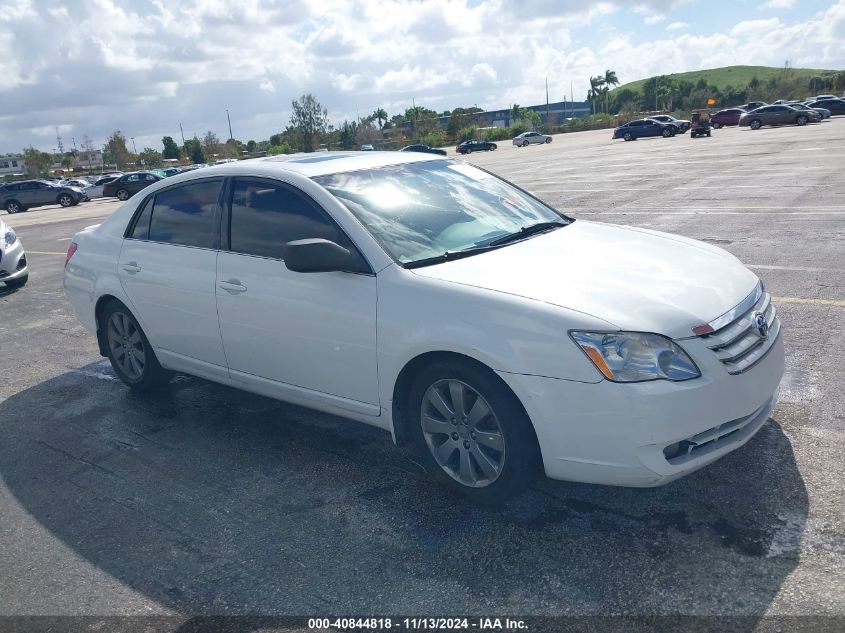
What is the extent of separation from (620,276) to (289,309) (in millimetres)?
1789

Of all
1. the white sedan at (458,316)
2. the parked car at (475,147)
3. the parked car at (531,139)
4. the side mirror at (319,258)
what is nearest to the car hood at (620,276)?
the white sedan at (458,316)

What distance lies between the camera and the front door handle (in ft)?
14.2

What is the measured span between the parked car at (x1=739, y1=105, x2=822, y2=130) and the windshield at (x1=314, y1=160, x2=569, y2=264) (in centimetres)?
4599

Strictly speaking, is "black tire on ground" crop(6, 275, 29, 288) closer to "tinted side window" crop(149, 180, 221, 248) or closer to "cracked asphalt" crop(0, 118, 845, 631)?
"cracked asphalt" crop(0, 118, 845, 631)

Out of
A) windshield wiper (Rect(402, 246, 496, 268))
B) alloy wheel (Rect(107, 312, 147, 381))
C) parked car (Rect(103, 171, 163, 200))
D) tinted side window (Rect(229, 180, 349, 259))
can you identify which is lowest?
parked car (Rect(103, 171, 163, 200))

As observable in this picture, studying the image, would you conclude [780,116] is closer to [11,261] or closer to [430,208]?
[11,261]

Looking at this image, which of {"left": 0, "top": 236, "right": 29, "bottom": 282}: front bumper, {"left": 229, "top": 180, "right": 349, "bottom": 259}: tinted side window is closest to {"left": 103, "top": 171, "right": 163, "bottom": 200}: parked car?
{"left": 0, "top": 236, "right": 29, "bottom": 282}: front bumper

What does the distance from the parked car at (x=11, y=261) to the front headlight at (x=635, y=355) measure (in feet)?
32.8

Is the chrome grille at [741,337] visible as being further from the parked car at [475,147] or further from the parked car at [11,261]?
the parked car at [475,147]

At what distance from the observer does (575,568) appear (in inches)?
118

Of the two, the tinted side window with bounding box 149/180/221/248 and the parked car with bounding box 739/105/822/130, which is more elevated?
the tinted side window with bounding box 149/180/221/248

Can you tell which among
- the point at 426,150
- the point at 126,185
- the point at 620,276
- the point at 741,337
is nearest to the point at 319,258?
the point at 620,276

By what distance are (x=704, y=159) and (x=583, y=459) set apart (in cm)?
2396

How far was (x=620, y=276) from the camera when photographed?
11.4 ft
